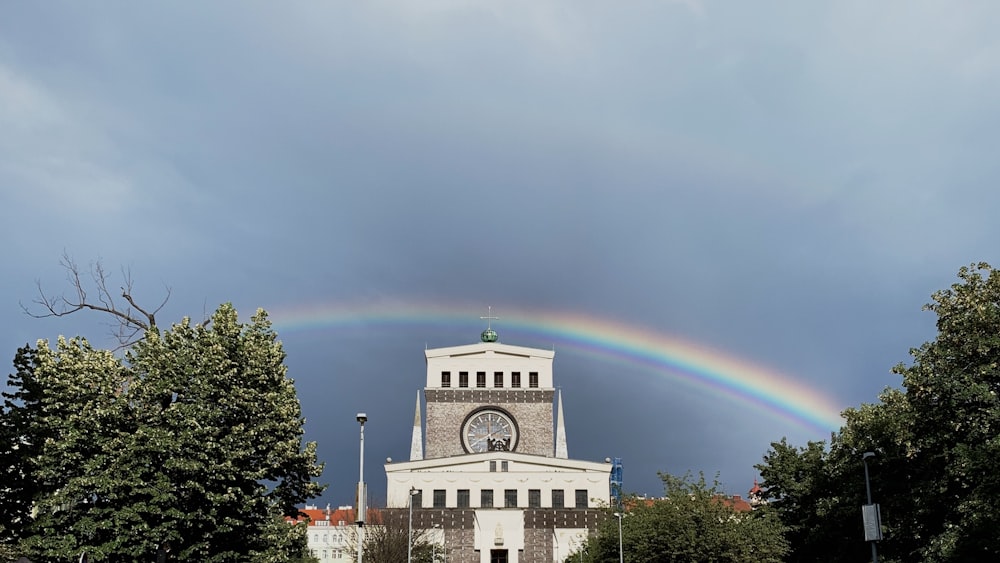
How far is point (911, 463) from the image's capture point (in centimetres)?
4603

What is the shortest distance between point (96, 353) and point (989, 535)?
37215mm

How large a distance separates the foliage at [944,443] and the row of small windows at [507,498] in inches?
2114

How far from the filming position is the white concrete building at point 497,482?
102m

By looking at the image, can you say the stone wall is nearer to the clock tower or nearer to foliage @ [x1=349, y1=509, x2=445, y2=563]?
the clock tower

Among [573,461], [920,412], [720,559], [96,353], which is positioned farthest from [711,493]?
[573,461]

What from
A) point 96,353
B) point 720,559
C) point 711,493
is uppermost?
point 96,353

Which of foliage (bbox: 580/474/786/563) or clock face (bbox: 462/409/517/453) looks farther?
clock face (bbox: 462/409/517/453)

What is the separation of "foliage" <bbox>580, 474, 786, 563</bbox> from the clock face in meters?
52.7

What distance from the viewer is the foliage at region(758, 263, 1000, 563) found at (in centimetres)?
3612

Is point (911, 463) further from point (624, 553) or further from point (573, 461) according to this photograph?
point (573, 461)

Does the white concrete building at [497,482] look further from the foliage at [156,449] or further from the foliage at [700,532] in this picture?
the foliage at [156,449]

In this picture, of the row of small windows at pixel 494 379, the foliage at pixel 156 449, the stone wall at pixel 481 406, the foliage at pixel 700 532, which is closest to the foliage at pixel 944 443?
the foliage at pixel 700 532

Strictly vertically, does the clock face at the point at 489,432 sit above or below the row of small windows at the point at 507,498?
above

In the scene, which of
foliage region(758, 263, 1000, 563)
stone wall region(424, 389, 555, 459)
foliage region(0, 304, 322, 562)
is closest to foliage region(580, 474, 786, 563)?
foliage region(758, 263, 1000, 563)
